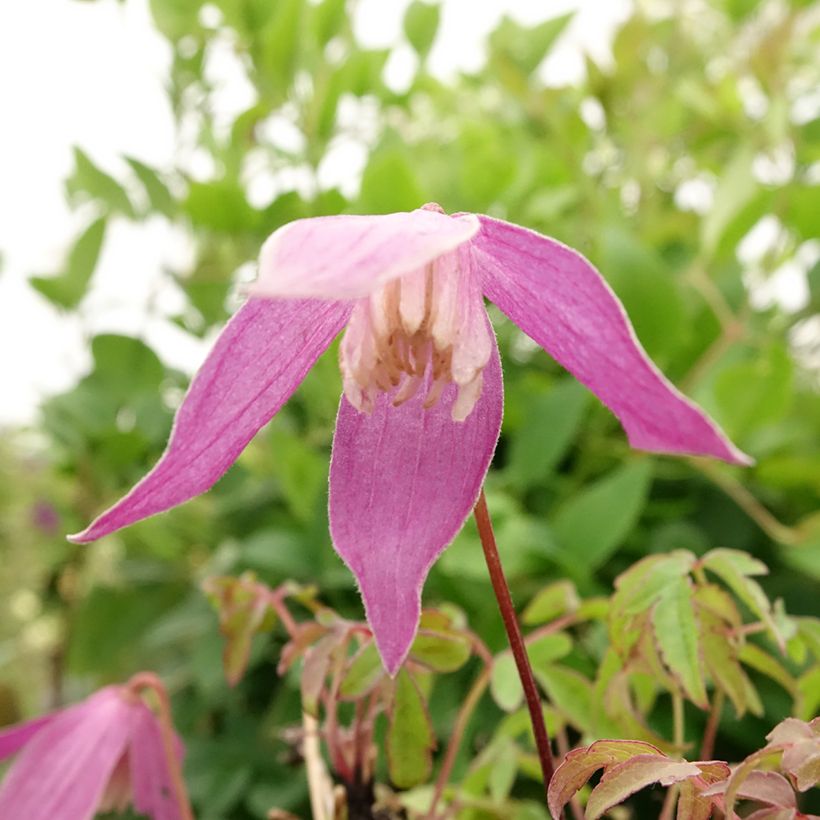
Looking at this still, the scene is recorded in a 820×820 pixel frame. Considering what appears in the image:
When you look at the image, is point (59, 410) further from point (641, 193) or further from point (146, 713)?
point (641, 193)

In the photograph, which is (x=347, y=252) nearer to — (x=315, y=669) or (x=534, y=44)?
(x=315, y=669)

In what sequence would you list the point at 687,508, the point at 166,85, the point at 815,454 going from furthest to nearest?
the point at 166,85
the point at 815,454
the point at 687,508

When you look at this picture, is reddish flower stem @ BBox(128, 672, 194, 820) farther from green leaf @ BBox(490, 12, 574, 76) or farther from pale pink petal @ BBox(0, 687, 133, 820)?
green leaf @ BBox(490, 12, 574, 76)

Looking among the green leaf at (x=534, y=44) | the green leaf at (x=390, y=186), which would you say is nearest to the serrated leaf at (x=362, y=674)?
the green leaf at (x=390, y=186)

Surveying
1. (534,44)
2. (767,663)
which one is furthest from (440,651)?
(534,44)

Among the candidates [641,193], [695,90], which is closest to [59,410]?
[641,193]

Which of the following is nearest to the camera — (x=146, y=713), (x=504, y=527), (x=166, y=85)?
(x=146, y=713)

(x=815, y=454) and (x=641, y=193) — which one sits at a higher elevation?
(x=641, y=193)
